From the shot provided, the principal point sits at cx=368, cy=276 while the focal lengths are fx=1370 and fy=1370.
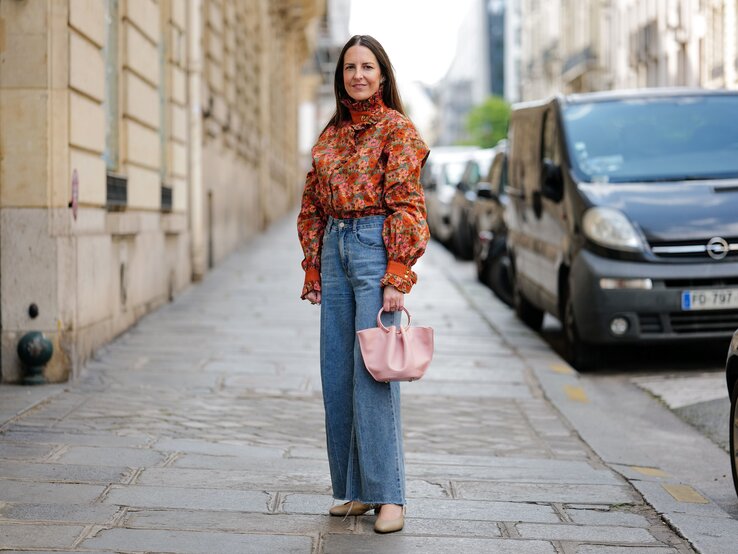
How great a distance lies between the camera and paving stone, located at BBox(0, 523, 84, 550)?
4422mm

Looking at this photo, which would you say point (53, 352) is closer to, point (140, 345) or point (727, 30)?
point (140, 345)

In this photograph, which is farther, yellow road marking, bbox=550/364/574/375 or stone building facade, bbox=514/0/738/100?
stone building facade, bbox=514/0/738/100

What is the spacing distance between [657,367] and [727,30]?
30939 mm

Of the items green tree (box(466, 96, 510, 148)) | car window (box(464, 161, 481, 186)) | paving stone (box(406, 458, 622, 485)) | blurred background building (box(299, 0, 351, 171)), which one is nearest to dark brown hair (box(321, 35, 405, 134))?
paving stone (box(406, 458, 622, 485))

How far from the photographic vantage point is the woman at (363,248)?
4.73 m

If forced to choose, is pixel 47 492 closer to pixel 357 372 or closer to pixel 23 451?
pixel 23 451

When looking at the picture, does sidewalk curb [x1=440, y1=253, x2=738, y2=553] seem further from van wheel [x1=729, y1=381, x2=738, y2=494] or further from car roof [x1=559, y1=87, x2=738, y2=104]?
car roof [x1=559, y1=87, x2=738, y2=104]

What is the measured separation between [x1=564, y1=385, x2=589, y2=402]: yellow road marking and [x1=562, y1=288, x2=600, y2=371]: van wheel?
0.77 metres

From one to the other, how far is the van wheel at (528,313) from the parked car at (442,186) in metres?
11.3

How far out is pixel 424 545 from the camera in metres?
4.66

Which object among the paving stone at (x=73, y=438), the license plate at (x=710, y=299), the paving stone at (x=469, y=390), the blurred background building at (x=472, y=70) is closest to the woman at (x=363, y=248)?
the paving stone at (x=73, y=438)

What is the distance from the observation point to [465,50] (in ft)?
546

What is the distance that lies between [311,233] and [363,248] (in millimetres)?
287

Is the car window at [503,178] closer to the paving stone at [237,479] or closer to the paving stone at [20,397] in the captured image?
the paving stone at [20,397]
